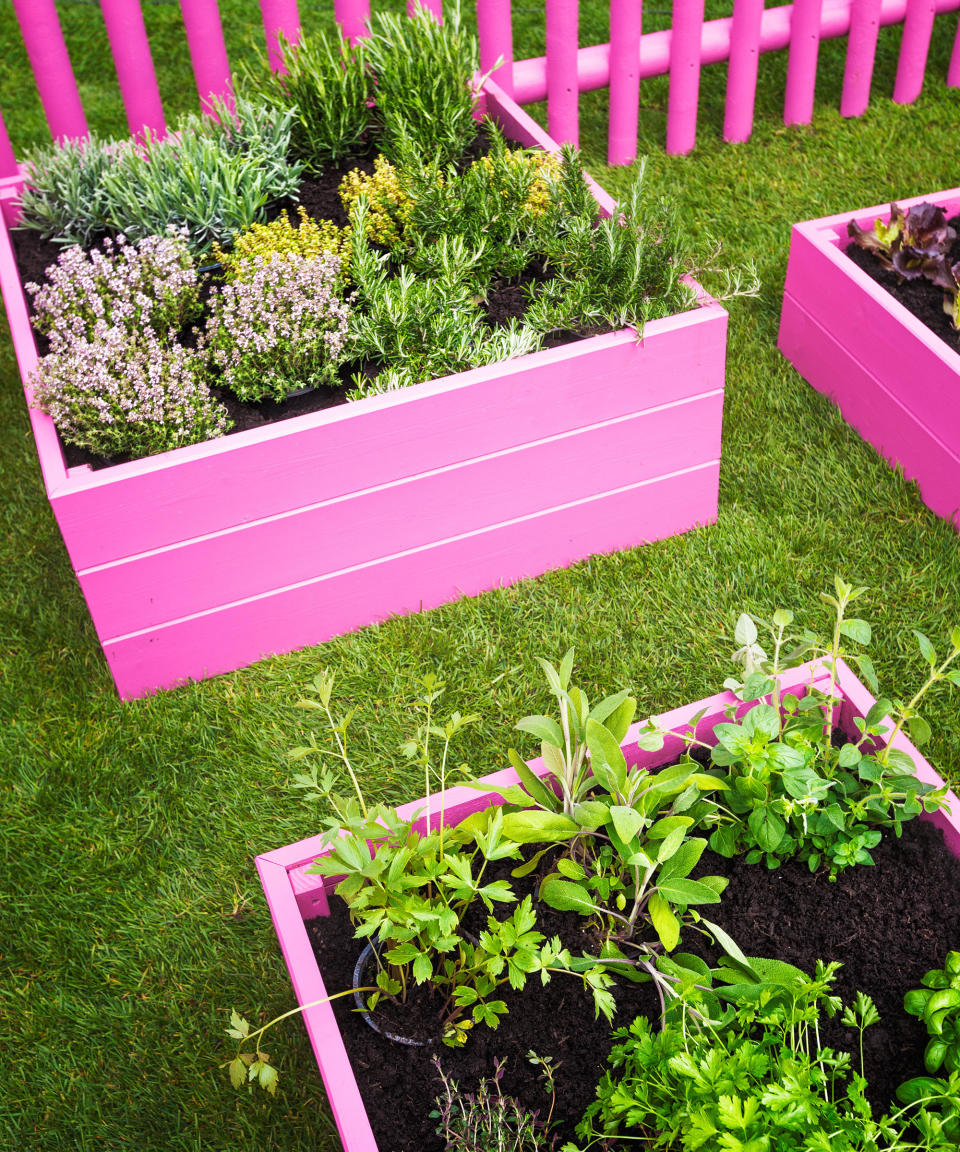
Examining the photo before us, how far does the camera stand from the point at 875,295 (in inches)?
113

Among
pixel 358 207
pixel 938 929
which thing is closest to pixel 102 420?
pixel 358 207

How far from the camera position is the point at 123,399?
2.35 m

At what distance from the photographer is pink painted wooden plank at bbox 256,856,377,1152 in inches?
57.8

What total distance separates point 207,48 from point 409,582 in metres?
2.04

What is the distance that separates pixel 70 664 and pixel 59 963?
0.76m

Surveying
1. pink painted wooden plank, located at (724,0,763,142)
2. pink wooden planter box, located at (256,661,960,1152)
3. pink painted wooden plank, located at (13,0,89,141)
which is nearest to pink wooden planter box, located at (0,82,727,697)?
pink wooden planter box, located at (256,661,960,1152)

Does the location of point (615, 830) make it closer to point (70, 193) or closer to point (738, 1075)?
point (738, 1075)

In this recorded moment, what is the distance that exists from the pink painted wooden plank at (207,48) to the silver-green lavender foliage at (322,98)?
230 millimetres

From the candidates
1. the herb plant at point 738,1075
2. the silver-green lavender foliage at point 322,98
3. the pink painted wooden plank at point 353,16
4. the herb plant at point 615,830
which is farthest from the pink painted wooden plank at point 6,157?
the herb plant at point 738,1075

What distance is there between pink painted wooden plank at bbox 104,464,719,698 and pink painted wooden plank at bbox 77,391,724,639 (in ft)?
0.12

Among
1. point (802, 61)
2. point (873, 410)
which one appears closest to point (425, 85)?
point (873, 410)

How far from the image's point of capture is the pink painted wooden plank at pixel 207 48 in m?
3.49

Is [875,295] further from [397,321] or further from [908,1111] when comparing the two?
[908,1111]

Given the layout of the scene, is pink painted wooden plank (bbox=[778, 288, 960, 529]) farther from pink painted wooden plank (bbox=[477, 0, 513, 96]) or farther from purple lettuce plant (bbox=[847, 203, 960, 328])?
pink painted wooden plank (bbox=[477, 0, 513, 96])
